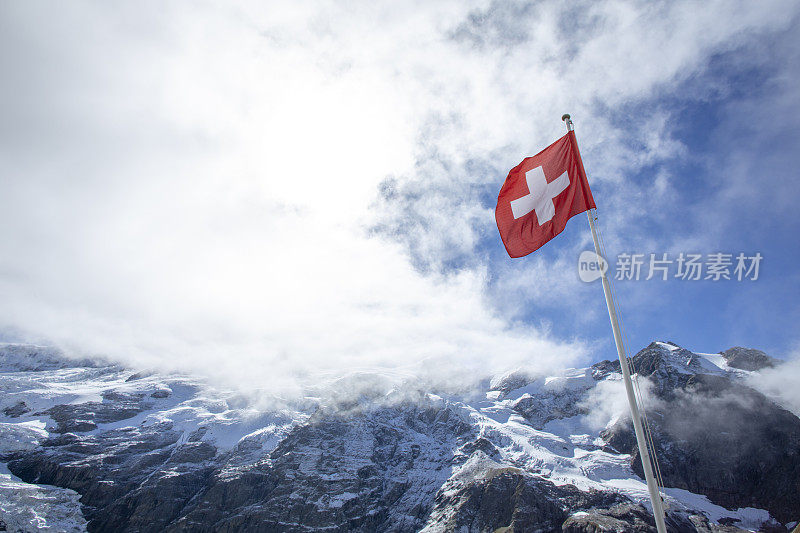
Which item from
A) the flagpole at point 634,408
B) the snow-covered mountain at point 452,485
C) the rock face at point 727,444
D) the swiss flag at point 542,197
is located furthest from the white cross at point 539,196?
the rock face at point 727,444

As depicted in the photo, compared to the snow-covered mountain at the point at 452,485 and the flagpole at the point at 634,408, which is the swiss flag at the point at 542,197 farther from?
the snow-covered mountain at the point at 452,485

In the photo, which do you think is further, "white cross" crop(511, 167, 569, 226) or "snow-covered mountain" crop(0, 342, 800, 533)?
"snow-covered mountain" crop(0, 342, 800, 533)

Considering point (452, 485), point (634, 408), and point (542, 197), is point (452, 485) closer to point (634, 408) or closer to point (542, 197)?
point (542, 197)

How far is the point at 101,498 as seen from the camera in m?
172

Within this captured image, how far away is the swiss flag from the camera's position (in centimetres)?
1764

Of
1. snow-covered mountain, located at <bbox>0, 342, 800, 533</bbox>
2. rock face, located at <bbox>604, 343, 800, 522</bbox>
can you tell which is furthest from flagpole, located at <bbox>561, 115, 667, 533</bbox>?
rock face, located at <bbox>604, 343, 800, 522</bbox>

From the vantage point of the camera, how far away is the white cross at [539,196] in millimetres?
18375

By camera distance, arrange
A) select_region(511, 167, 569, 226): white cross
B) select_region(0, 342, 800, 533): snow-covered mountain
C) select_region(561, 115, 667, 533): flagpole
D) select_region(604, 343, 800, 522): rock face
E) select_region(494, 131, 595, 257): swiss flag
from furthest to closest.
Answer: select_region(604, 343, 800, 522): rock face → select_region(0, 342, 800, 533): snow-covered mountain → select_region(511, 167, 569, 226): white cross → select_region(494, 131, 595, 257): swiss flag → select_region(561, 115, 667, 533): flagpole

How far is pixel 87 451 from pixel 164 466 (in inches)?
1574

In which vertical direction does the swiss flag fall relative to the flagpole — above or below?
above

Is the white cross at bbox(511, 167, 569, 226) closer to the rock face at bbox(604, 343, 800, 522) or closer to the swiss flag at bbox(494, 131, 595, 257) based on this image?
the swiss flag at bbox(494, 131, 595, 257)

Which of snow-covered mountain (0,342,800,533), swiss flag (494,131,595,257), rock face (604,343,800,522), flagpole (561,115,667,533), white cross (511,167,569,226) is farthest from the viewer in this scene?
rock face (604,343,800,522)

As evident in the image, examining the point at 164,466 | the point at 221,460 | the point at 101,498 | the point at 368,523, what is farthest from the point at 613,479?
the point at 101,498

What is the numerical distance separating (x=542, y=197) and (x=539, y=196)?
0.49 ft
